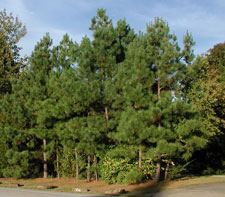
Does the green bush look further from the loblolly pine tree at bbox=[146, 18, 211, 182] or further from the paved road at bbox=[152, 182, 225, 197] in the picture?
the paved road at bbox=[152, 182, 225, 197]

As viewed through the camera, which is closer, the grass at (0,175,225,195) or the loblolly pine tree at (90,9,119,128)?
the grass at (0,175,225,195)

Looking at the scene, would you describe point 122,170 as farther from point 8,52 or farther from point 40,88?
point 8,52

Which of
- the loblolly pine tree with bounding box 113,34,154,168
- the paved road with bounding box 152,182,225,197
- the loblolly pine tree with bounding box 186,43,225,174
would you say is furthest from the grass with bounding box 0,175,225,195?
the loblolly pine tree with bounding box 186,43,225,174

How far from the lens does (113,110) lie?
50.7 ft

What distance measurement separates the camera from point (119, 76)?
13.6m

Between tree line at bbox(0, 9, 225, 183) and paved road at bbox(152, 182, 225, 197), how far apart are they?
5.20 ft

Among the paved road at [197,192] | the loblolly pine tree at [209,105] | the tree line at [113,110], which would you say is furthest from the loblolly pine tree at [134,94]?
the paved road at [197,192]

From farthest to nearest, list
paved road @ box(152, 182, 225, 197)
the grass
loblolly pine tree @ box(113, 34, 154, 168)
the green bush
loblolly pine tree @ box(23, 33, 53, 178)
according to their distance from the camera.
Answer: loblolly pine tree @ box(23, 33, 53, 178) < the green bush < loblolly pine tree @ box(113, 34, 154, 168) < the grass < paved road @ box(152, 182, 225, 197)

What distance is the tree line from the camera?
13.1m

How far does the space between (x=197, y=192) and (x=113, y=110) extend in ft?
20.5

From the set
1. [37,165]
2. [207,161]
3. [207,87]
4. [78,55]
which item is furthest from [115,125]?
[207,161]

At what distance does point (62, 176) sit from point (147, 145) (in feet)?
23.5

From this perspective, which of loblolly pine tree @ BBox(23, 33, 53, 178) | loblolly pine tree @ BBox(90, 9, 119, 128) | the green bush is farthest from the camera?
loblolly pine tree @ BBox(23, 33, 53, 178)

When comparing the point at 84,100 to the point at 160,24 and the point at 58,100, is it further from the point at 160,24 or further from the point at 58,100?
the point at 160,24
